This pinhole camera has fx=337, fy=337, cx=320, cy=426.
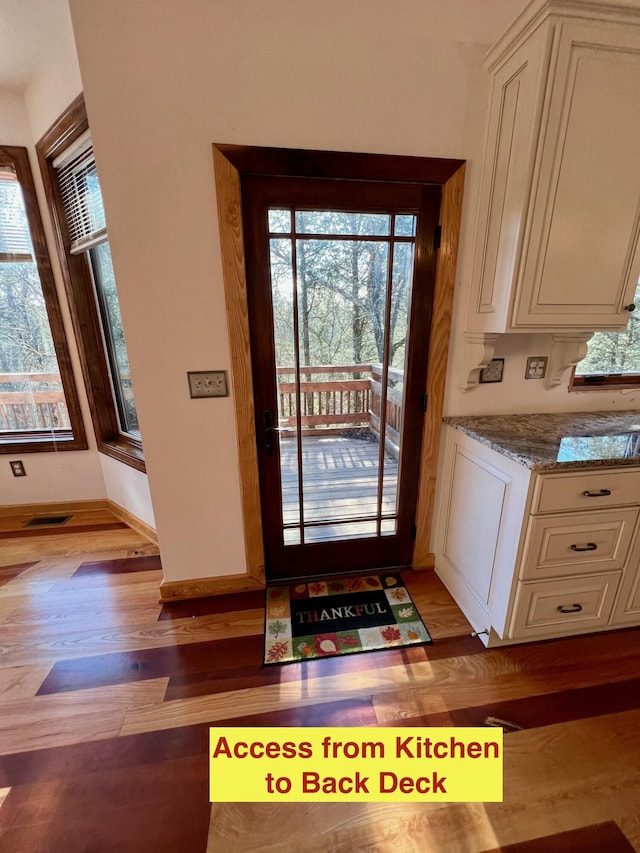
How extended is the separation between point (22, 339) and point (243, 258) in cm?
197

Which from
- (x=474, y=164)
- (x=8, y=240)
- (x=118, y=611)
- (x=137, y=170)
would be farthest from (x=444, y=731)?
(x=8, y=240)

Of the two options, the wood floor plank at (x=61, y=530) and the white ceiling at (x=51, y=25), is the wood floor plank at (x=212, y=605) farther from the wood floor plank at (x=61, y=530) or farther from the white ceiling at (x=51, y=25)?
the white ceiling at (x=51, y=25)

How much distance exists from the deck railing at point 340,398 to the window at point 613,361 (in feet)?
3.49

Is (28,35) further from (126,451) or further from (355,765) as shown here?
(355,765)

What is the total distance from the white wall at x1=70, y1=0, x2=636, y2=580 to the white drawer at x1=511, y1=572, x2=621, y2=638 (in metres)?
1.52

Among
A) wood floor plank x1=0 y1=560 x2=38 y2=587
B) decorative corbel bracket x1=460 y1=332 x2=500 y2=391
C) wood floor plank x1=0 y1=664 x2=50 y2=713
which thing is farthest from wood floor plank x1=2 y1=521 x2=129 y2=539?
decorative corbel bracket x1=460 y1=332 x2=500 y2=391

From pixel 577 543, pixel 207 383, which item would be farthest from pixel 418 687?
pixel 207 383

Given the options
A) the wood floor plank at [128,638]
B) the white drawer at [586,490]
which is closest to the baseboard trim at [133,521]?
the wood floor plank at [128,638]

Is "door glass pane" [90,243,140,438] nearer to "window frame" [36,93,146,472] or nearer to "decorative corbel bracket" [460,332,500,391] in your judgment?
"window frame" [36,93,146,472]

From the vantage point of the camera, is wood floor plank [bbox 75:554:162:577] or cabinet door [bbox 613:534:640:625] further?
wood floor plank [bbox 75:554:162:577]

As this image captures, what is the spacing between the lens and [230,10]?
118 cm

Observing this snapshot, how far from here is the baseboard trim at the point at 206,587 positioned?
5.84 feet

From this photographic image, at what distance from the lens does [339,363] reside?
63.6 inches

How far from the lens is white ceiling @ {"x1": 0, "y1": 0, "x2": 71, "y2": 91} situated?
143cm
